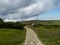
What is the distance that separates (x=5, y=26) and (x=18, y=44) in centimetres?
8382

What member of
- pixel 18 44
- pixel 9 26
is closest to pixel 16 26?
pixel 9 26

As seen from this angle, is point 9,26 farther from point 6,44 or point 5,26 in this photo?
point 6,44

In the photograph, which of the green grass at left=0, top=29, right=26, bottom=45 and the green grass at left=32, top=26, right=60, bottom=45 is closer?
the green grass at left=0, top=29, right=26, bottom=45

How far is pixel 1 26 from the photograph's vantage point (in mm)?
115375

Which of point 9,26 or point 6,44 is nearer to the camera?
point 6,44

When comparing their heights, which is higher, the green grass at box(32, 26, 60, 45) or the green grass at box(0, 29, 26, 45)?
the green grass at box(0, 29, 26, 45)

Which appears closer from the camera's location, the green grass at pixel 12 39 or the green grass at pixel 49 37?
the green grass at pixel 12 39

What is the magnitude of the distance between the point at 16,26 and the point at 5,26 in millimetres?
7005

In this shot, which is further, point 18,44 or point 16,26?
point 16,26

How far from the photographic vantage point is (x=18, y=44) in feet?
108

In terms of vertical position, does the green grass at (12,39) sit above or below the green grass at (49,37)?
above

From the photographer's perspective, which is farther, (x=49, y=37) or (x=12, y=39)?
(x=49, y=37)

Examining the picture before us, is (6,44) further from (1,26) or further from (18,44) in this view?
(1,26)

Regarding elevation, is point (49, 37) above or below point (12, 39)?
below
